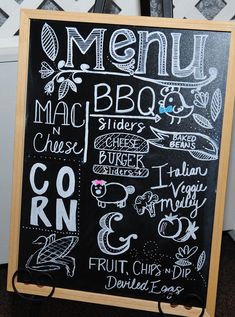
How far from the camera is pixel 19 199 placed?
4.96 ft

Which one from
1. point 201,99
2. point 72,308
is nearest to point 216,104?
point 201,99

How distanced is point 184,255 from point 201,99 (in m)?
0.44

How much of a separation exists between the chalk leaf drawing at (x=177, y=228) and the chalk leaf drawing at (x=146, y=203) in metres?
0.04

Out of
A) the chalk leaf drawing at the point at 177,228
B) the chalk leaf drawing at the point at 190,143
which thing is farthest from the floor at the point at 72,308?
the chalk leaf drawing at the point at 190,143

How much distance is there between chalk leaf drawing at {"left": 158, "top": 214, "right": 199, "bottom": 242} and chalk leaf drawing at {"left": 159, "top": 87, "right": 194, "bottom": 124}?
275 millimetres

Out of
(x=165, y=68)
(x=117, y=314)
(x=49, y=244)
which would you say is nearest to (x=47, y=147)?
(x=49, y=244)

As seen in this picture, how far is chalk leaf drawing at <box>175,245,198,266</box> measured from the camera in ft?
4.85

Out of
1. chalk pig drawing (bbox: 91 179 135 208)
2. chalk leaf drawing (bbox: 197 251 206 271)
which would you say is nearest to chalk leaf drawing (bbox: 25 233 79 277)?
chalk pig drawing (bbox: 91 179 135 208)

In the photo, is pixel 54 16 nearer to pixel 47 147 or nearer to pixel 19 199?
pixel 47 147

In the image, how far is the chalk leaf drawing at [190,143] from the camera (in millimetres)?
1432

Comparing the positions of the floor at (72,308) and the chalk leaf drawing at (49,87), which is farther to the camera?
the floor at (72,308)

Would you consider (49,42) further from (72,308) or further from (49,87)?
(72,308)

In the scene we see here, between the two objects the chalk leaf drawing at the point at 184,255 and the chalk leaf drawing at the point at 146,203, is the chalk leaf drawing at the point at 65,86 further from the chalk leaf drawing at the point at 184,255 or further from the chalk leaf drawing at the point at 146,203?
the chalk leaf drawing at the point at 184,255

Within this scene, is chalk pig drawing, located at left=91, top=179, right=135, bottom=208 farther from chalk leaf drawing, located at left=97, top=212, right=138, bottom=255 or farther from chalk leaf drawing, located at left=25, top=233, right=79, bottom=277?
chalk leaf drawing, located at left=25, top=233, right=79, bottom=277
